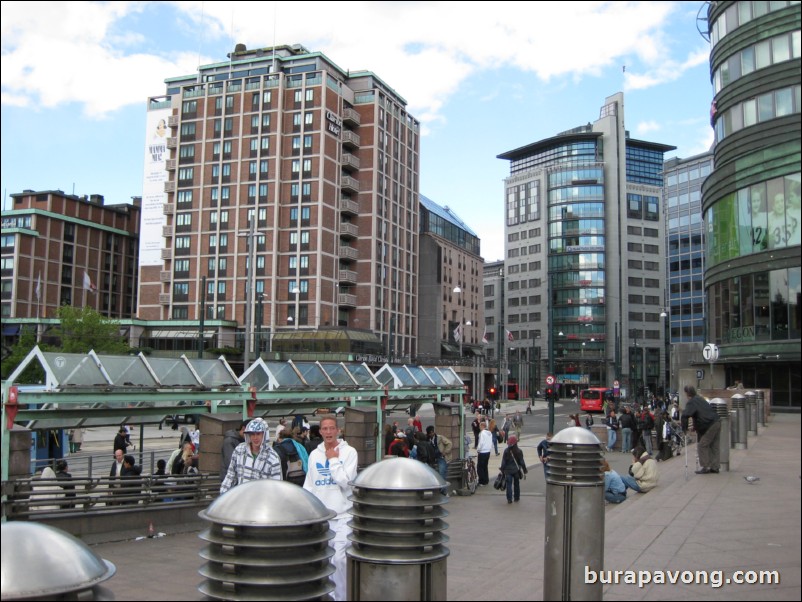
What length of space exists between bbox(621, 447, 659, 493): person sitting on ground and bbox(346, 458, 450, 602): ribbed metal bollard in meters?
9.87

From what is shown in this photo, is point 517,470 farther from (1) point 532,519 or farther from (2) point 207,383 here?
(2) point 207,383

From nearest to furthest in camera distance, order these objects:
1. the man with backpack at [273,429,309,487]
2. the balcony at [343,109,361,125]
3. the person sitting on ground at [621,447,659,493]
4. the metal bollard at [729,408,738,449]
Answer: the man with backpack at [273,429,309,487], the person sitting on ground at [621,447,659,493], the metal bollard at [729,408,738,449], the balcony at [343,109,361,125]

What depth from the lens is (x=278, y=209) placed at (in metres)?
78.9

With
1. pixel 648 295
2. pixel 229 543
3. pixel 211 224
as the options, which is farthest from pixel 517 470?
pixel 648 295

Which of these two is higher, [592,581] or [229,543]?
[229,543]

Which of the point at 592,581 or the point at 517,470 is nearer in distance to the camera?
the point at 592,581

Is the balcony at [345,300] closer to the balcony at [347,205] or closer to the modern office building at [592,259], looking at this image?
the balcony at [347,205]

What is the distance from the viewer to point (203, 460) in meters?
13.0

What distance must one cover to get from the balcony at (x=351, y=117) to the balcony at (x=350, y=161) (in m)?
3.79

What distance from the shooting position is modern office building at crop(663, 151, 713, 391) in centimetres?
8738

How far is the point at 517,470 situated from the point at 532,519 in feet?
7.69

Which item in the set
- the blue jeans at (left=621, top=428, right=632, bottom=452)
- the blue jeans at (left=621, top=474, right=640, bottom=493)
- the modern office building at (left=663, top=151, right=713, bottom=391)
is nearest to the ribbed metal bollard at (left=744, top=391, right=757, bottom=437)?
the blue jeans at (left=621, top=474, right=640, bottom=493)

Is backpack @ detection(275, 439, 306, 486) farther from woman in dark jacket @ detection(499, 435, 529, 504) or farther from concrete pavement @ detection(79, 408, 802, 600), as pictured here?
woman in dark jacket @ detection(499, 435, 529, 504)

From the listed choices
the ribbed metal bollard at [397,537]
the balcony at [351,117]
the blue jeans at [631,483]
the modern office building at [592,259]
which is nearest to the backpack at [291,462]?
the blue jeans at [631,483]
